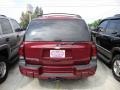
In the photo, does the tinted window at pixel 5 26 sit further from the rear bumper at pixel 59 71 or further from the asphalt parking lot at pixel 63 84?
the rear bumper at pixel 59 71

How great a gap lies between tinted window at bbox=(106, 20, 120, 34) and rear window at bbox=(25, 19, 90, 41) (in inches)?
62.3

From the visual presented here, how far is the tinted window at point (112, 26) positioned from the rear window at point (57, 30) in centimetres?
158

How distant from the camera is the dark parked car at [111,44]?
6687mm

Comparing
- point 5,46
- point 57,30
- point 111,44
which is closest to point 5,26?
point 5,46

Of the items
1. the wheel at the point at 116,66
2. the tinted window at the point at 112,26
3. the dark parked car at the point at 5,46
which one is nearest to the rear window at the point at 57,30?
the dark parked car at the point at 5,46

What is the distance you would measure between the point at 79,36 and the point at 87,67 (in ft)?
2.42

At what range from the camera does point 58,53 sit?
5.46 meters

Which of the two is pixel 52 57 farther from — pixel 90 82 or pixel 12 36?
pixel 12 36

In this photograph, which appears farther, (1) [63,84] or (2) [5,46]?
(2) [5,46]

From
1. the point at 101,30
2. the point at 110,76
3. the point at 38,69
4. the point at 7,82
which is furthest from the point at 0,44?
the point at 101,30

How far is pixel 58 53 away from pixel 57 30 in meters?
0.59

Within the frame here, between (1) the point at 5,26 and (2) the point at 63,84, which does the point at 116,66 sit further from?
(1) the point at 5,26

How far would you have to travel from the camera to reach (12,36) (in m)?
7.79

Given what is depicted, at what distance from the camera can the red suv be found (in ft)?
17.9
